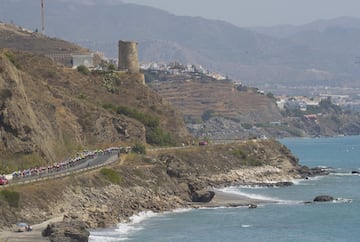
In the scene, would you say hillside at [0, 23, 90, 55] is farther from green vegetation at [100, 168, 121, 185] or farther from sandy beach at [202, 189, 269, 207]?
green vegetation at [100, 168, 121, 185]

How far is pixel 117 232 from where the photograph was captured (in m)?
64.4

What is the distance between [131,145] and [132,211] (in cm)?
3019

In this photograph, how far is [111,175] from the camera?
79312 mm

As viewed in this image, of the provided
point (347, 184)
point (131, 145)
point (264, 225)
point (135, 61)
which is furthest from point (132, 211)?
point (135, 61)

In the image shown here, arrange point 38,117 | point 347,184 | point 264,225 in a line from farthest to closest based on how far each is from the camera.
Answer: point 347,184
point 38,117
point 264,225

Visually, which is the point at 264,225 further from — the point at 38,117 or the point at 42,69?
the point at 42,69

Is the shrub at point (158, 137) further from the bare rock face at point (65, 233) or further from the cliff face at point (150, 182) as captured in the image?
the bare rock face at point (65, 233)

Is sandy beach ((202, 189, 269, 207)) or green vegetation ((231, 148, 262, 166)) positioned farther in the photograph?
green vegetation ((231, 148, 262, 166))

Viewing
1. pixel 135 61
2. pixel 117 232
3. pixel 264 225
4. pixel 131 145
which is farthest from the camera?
pixel 135 61

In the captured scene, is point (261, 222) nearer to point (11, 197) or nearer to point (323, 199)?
point (323, 199)

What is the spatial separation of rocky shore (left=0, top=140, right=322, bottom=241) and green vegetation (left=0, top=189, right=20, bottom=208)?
40cm

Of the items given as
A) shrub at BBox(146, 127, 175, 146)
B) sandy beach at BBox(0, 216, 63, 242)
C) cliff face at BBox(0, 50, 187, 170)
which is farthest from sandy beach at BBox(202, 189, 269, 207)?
sandy beach at BBox(0, 216, 63, 242)

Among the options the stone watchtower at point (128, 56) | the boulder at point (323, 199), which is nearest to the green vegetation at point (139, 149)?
the boulder at point (323, 199)

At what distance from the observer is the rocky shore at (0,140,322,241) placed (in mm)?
64875
